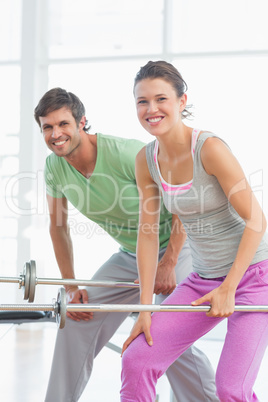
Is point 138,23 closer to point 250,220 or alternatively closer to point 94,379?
point 94,379

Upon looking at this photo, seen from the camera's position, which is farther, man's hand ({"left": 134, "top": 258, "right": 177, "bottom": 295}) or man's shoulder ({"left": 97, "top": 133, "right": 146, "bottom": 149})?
man's shoulder ({"left": 97, "top": 133, "right": 146, "bottom": 149})

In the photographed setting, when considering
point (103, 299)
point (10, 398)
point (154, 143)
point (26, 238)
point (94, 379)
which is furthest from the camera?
point (26, 238)

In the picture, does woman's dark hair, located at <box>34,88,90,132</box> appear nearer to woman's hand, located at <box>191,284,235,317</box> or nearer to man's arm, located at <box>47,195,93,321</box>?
man's arm, located at <box>47,195,93,321</box>

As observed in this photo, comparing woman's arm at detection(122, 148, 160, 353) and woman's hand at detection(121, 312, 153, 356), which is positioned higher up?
woman's arm at detection(122, 148, 160, 353)

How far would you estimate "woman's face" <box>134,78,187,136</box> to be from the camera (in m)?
1.67

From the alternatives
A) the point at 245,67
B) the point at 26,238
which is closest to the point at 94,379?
the point at 26,238

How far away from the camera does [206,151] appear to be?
5.28ft

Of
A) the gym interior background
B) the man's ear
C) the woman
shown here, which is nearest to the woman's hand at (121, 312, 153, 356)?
the woman

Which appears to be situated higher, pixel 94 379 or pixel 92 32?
pixel 92 32

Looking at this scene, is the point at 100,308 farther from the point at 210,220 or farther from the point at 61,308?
the point at 210,220

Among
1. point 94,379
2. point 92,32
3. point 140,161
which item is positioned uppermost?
point 92,32

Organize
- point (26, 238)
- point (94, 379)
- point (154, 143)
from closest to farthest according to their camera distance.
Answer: point (154, 143)
point (94, 379)
point (26, 238)

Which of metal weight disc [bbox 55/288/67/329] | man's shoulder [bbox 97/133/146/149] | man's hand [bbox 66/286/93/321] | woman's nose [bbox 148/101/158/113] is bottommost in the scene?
man's hand [bbox 66/286/93/321]

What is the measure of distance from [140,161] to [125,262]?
619 millimetres
